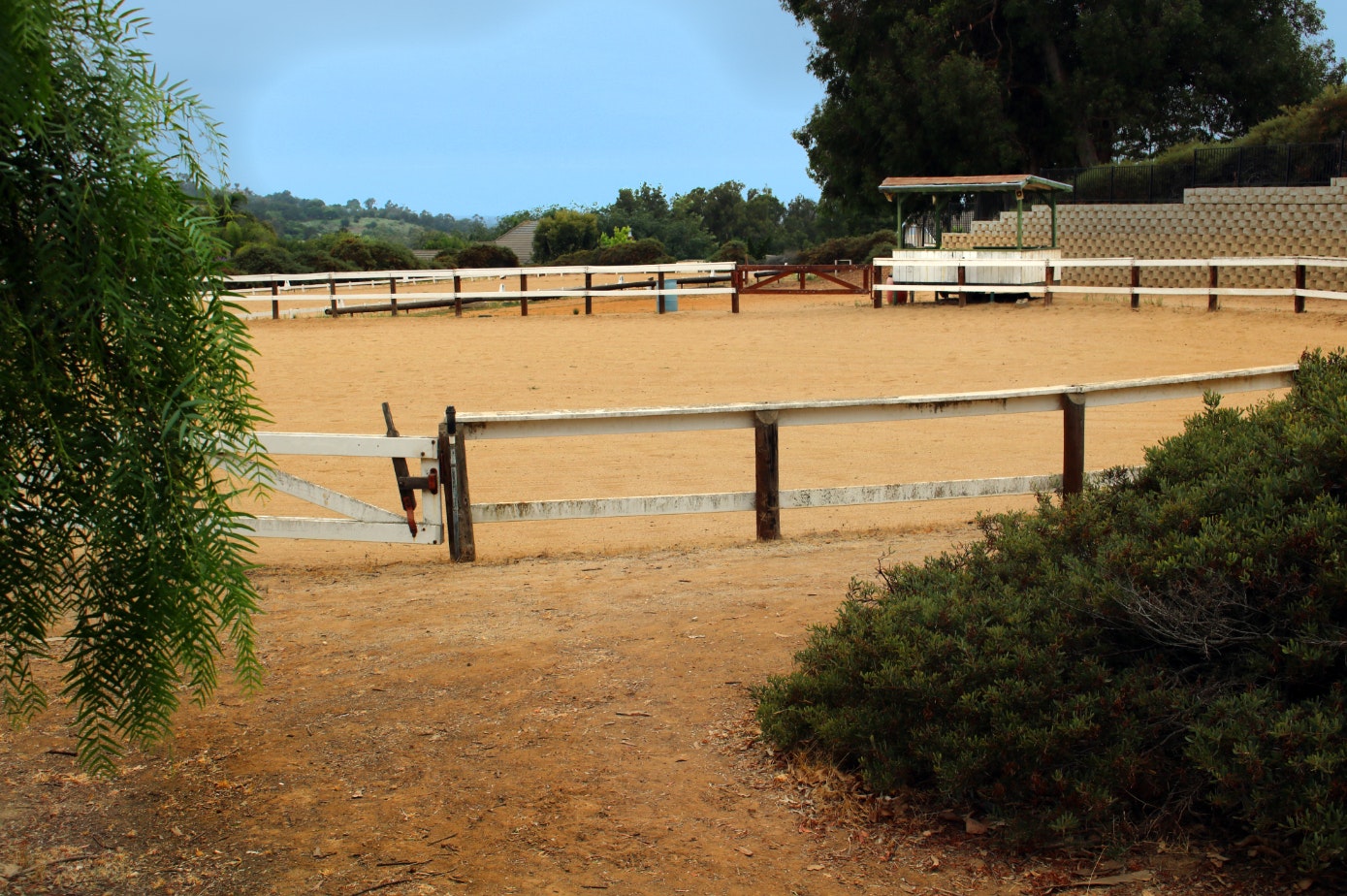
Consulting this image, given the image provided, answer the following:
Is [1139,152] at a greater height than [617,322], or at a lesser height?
greater

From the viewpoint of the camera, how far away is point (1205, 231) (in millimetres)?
29391

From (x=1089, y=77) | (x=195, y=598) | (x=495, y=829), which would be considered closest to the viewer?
(x=195, y=598)

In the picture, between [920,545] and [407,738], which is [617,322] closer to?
[920,545]

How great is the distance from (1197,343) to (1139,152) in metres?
30.6

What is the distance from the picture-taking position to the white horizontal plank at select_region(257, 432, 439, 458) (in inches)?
269

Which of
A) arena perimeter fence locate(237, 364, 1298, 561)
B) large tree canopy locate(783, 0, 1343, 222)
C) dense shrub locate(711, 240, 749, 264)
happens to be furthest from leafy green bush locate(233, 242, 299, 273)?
arena perimeter fence locate(237, 364, 1298, 561)

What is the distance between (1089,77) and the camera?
39375 millimetres

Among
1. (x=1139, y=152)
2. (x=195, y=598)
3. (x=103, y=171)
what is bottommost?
(x=195, y=598)

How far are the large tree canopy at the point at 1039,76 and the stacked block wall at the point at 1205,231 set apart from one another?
5295 millimetres

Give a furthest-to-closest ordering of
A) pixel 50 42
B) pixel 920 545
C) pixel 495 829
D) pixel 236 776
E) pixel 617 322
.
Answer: pixel 617 322
pixel 920 545
pixel 236 776
pixel 495 829
pixel 50 42

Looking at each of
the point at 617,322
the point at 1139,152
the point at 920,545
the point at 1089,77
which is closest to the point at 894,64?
the point at 1089,77

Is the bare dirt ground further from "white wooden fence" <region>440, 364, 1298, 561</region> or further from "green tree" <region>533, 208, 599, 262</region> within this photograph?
"green tree" <region>533, 208, 599, 262</region>

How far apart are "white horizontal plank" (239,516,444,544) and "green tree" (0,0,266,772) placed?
3851 mm

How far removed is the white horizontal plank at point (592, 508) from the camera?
698 centimetres
